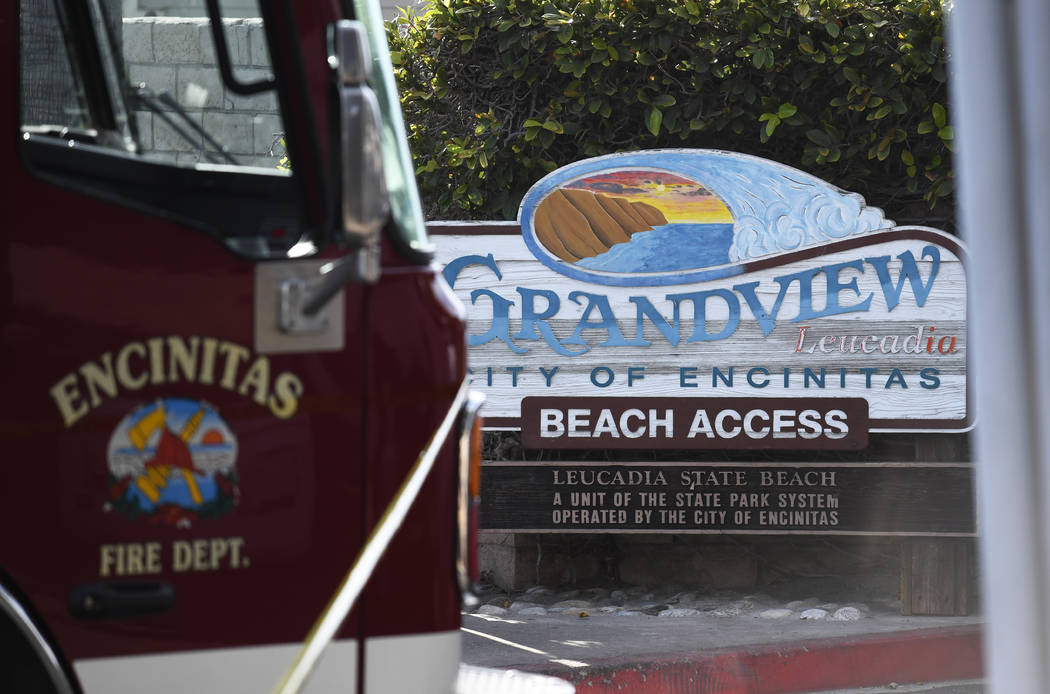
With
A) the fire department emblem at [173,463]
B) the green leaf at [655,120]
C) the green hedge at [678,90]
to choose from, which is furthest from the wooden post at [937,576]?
the fire department emblem at [173,463]

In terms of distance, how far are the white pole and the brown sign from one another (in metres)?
4.69

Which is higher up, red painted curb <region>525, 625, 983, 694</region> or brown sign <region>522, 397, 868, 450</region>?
brown sign <region>522, 397, 868, 450</region>

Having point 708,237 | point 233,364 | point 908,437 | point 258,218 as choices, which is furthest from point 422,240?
point 908,437

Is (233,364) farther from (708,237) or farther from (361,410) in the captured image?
(708,237)

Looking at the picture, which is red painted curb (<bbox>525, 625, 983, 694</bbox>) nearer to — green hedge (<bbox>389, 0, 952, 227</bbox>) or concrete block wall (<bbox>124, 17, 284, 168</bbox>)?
green hedge (<bbox>389, 0, 952, 227</bbox>)

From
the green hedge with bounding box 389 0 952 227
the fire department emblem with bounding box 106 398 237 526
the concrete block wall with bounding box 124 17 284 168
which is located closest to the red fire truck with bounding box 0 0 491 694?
the fire department emblem with bounding box 106 398 237 526

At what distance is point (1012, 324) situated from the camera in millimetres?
1313

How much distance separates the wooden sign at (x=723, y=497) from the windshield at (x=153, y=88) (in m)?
3.51

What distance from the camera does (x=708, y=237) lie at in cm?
608

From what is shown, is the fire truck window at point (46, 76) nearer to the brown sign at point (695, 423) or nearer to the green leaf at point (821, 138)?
the brown sign at point (695, 423)

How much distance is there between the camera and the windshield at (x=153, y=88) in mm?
2301

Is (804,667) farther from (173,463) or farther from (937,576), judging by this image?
(173,463)

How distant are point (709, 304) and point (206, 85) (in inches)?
149

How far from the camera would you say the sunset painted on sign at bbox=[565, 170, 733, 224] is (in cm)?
605
